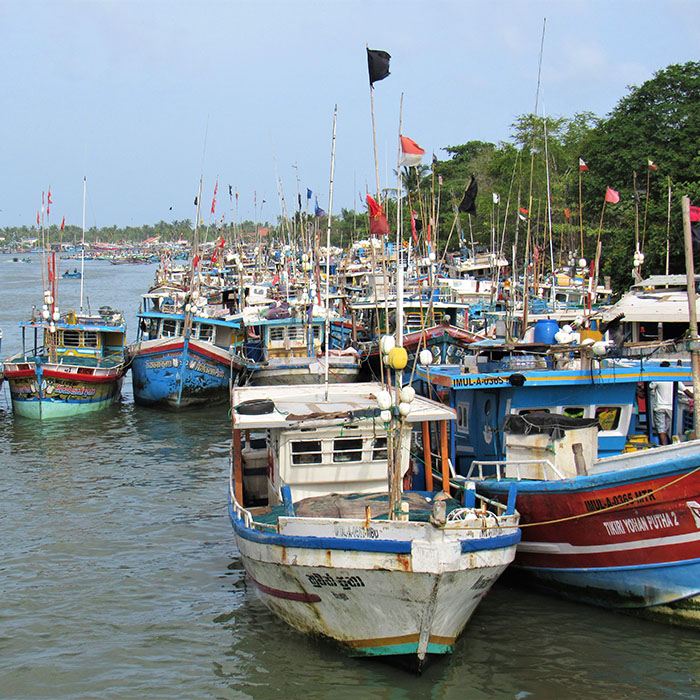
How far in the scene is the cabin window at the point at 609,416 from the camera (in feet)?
44.7

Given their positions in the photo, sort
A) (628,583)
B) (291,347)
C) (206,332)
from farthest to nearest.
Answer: (206,332), (291,347), (628,583)

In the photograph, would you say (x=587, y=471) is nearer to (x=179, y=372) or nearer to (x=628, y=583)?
(x=628, y=583)

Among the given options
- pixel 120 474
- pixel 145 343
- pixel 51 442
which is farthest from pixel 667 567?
pixel 145 343

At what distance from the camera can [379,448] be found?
464 inches

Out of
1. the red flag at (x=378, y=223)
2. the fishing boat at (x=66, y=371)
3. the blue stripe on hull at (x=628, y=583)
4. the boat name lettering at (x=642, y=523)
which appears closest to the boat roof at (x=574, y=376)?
the boat name lettering at (x=642, y=523)

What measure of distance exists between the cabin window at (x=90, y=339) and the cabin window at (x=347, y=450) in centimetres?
1903

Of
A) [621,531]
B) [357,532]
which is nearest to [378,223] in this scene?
[357,532]

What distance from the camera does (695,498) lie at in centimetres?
1019

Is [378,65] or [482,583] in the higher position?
[378,65]

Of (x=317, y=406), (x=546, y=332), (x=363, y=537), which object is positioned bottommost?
(x=363, y=537)

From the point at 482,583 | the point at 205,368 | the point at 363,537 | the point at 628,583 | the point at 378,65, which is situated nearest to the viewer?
the point at 363,537

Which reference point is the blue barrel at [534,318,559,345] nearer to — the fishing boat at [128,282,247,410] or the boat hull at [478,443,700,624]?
the boat hull at [478,443,700,624]

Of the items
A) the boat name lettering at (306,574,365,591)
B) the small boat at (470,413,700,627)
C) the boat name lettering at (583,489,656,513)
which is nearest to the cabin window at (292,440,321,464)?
the boat name lettering at (306,574,365,591)

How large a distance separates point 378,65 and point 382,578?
670 cm
